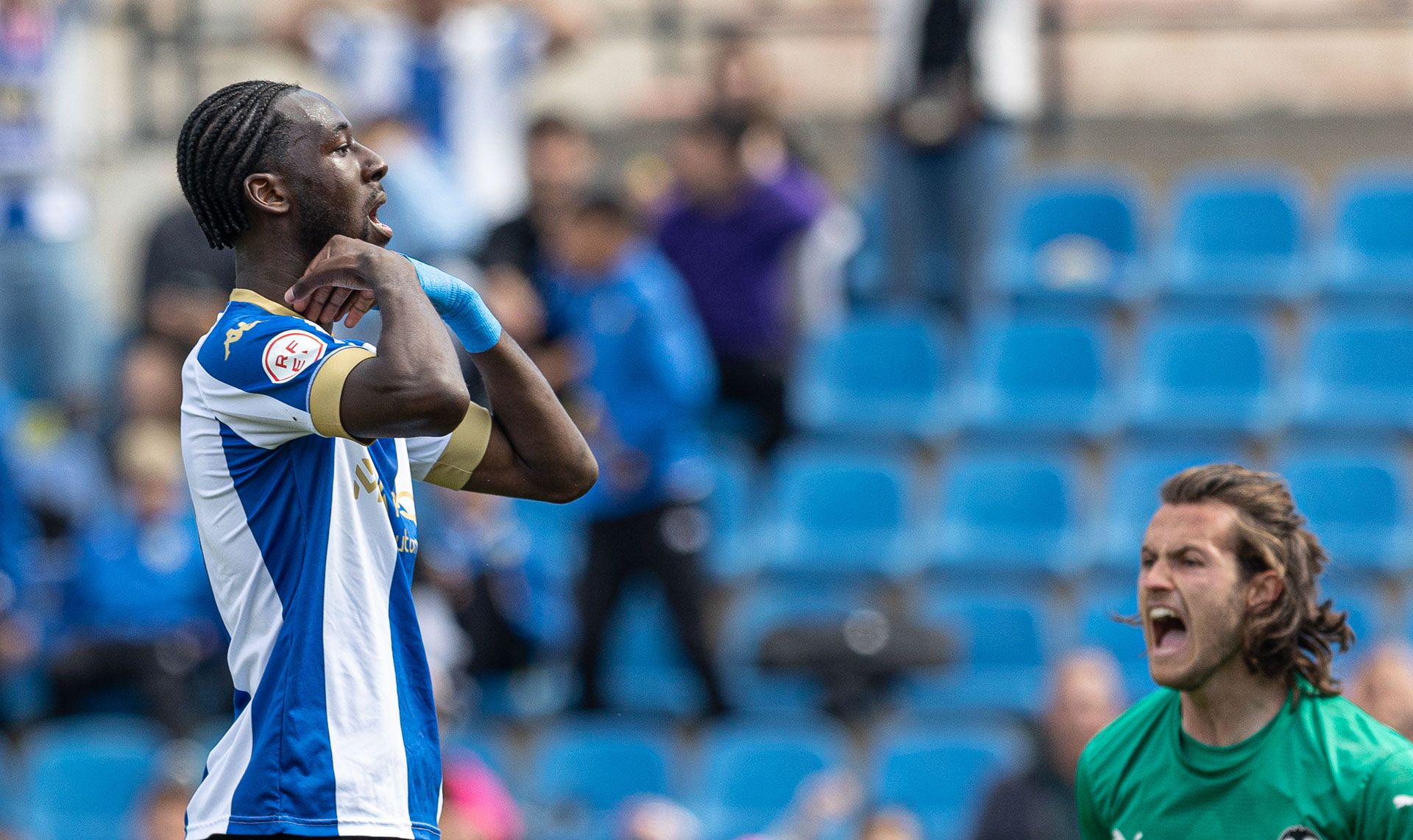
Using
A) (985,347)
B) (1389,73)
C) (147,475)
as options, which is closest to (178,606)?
(147,475)

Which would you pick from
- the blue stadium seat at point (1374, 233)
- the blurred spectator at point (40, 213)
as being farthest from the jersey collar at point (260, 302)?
the blue stadium seat at point (1374, 233)

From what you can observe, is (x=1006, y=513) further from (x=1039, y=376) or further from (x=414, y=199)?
(x=414, y=199)

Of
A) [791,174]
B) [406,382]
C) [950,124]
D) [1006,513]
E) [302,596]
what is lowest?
[302,596]

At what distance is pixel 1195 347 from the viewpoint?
10.7m

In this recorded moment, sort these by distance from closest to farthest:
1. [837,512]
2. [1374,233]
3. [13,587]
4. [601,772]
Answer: [601,772], [13,587], [837,512], [1374,233]

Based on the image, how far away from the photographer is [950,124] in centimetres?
1068

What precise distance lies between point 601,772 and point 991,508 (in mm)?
2343

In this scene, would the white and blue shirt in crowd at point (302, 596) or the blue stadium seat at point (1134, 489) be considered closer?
the white and blue shirt in crowd at point (302, 596)

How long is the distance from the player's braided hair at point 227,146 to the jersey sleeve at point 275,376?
0.62 ft

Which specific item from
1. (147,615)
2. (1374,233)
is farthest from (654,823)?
(1374,233)

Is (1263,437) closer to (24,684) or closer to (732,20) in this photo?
(732,20)

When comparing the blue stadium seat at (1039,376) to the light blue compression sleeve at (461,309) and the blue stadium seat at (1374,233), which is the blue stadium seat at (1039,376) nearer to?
the blue stadium seat at (1374,233)

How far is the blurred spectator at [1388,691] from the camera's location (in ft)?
24.2

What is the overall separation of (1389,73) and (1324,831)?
9.48 m
